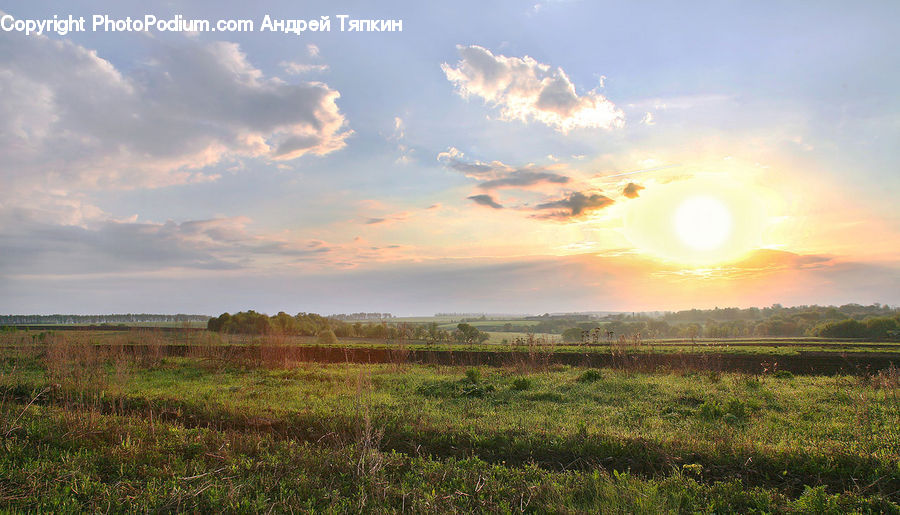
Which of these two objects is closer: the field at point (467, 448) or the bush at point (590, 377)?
the field at point (467, 448)

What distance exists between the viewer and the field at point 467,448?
5402 millimetres

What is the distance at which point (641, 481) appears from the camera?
584 cm

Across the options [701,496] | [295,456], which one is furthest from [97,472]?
[701,496]

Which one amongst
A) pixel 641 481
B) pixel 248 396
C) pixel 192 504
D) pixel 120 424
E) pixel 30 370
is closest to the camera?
pixel 192 504

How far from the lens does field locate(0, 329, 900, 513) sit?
5402 mm

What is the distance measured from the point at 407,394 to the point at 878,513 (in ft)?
30.5

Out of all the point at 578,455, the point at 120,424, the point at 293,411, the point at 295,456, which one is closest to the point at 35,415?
the point at 120,424

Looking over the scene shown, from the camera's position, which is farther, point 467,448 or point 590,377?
point 590,377

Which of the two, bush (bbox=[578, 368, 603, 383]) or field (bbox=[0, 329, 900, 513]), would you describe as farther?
bush (bbox=[578, 368, 603, 383])

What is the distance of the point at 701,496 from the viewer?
217 inches

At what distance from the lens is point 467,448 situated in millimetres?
7527

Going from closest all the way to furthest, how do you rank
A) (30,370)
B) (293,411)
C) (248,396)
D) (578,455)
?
(578,455) → (293,411) → (248,396) → (30,370)

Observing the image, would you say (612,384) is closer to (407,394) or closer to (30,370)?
(407,394)

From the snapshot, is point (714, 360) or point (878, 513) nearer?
point (878, 513)
